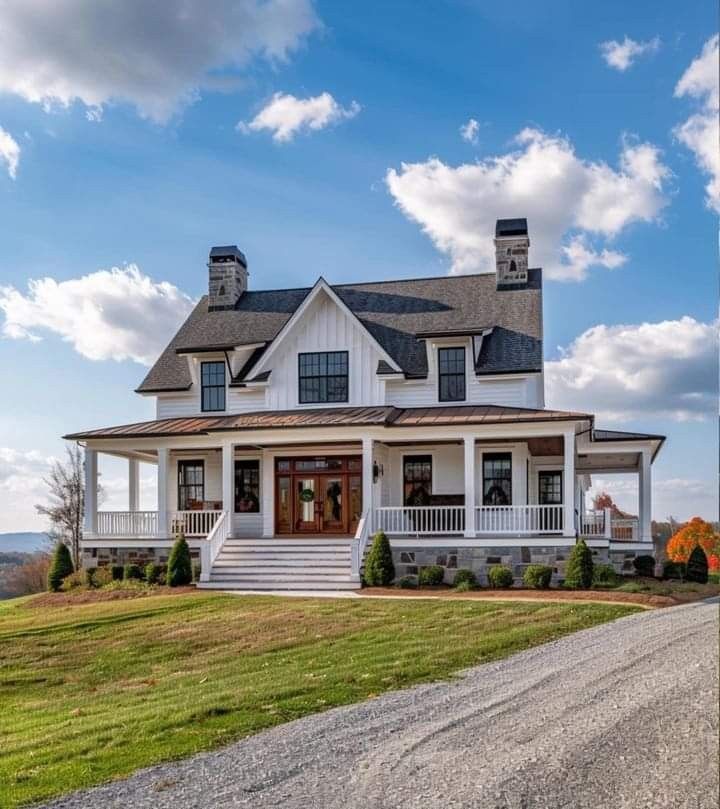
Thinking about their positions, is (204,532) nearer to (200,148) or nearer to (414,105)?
(200,148)

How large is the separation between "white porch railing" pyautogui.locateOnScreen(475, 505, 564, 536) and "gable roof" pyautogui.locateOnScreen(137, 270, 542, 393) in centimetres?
393

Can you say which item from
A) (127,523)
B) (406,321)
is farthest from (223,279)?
(127,523)

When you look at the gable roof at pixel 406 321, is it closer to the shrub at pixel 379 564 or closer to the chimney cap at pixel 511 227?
the chimney cap at pixel 511 227

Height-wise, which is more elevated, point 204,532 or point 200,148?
point 200,148

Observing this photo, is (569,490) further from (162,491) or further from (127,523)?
(127,523)

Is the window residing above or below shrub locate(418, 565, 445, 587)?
above

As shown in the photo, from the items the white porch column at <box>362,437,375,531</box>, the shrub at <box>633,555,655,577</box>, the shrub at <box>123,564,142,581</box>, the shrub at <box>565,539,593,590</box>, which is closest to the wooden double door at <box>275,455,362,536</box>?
the white porch column at <box>362,437,375,531</box>

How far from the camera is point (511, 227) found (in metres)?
26.6

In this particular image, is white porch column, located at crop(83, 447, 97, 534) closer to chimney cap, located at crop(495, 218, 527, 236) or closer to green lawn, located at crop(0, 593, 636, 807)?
green lawn, located at crop(0, 593, 636, 807)

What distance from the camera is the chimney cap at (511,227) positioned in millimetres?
26547

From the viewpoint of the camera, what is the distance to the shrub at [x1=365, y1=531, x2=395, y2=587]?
19.7 metres

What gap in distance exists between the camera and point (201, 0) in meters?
6.53

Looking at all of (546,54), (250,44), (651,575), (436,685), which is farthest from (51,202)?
(651,575)

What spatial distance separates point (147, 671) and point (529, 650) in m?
5.64
